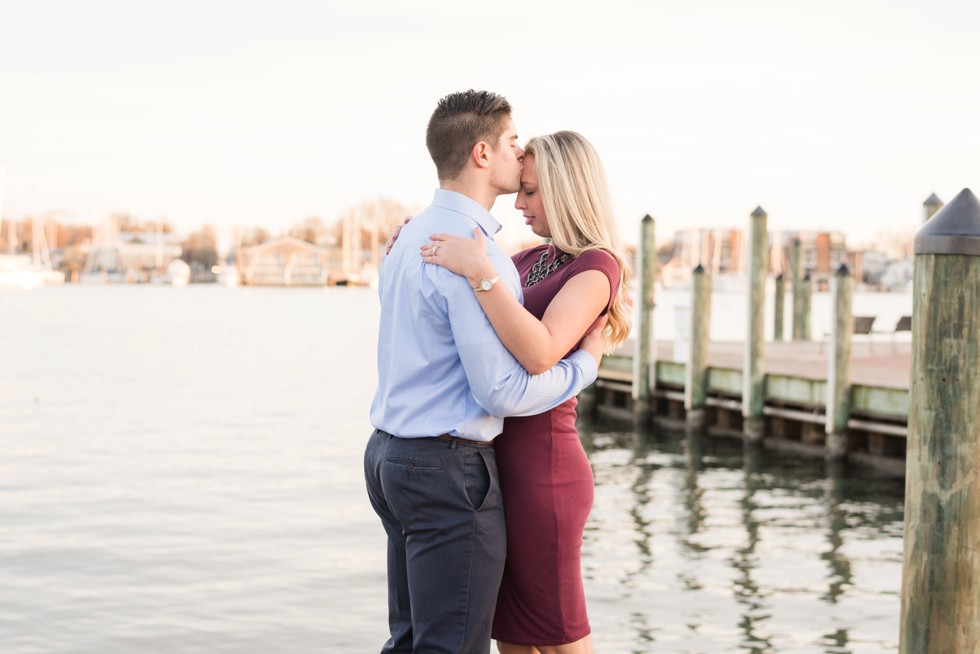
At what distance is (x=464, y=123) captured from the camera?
3076mm

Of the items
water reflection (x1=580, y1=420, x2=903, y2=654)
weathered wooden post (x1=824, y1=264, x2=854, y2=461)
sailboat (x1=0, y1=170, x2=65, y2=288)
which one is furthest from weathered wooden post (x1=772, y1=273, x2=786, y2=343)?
sailboat (x1=0, y1=170, x2=65, y2=288)

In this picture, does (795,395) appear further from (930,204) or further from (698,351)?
(930,204)

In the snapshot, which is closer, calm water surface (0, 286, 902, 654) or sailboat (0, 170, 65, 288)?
calm water surface (0, 286, 902, 654)

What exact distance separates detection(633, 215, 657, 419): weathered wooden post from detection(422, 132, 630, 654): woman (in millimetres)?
14631

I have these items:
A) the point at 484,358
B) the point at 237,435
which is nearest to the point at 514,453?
the point at 484,358

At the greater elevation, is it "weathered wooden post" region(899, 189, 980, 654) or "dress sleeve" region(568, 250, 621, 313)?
"dress sleeve" region(568, 250, 621, 313)

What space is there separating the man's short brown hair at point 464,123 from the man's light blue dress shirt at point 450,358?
114mm

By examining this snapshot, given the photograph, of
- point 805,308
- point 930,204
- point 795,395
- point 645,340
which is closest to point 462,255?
point 795,395

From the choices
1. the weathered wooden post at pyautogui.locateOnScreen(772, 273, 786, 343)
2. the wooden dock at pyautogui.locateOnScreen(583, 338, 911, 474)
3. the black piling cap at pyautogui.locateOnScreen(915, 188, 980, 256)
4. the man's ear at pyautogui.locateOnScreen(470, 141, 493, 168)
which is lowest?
the wooden dock at pyautogui.locateOnScreen(583, 338, 911, 474)

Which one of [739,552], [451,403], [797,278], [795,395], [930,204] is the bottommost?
[739,552]

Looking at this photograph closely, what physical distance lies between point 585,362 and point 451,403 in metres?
0.39

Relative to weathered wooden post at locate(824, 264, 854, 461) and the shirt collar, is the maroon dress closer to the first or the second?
the shirt collar

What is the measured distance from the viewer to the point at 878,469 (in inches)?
547

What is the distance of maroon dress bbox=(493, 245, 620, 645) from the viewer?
3207 mm
